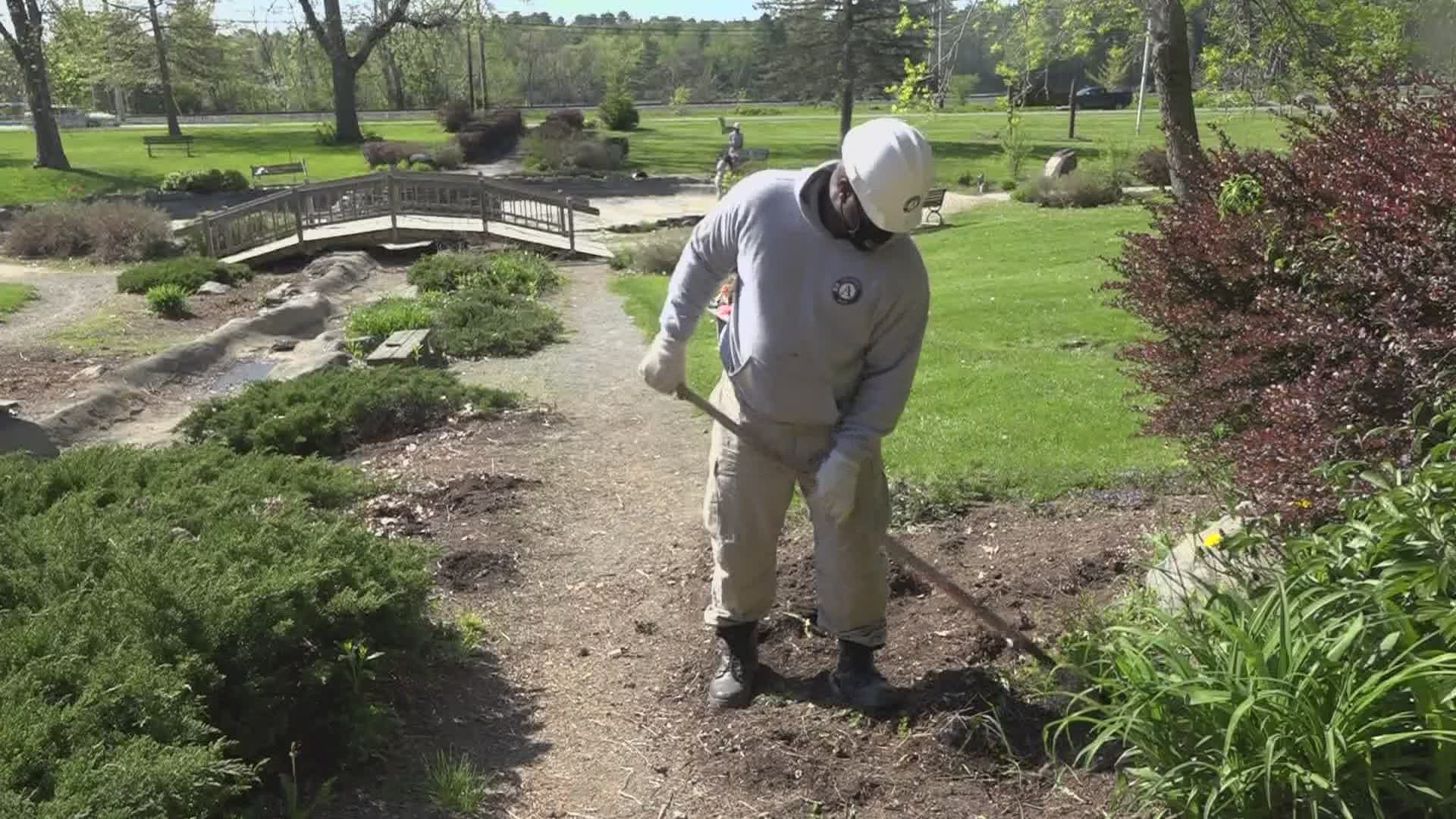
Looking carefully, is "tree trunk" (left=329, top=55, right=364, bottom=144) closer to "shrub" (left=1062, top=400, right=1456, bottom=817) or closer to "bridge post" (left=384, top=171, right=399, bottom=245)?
"bridge post" (left=384, top=171, right=399, bottom=245)

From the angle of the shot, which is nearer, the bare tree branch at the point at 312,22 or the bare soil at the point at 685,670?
the bare soil at the point at 685,670

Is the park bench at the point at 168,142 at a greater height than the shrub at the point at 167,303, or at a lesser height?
greater

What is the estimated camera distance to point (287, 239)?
20078 mm

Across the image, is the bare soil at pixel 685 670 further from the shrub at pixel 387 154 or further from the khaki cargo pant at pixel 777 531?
the shrub at pixel 387 154

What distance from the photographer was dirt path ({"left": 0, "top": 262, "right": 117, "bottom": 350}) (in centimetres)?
1412

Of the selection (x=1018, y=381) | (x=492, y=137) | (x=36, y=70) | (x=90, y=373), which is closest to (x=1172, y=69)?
(x=1018, y=381)

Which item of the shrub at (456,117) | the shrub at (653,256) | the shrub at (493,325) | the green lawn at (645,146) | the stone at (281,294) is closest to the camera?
the shrub at (493,325)

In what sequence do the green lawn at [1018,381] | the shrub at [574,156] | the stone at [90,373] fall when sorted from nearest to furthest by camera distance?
the green lawn at [1018,381] < the stone at [90,373] < the shrub at [574,156]

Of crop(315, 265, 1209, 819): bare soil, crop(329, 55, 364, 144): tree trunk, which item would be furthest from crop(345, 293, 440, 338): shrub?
crop(329, 55, 364, 144): tree trunk

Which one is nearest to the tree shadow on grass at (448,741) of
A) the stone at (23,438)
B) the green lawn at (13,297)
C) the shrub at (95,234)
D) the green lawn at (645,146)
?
the stone at (23,438)

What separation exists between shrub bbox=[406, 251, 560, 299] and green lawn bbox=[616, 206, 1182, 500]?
3.83 feet

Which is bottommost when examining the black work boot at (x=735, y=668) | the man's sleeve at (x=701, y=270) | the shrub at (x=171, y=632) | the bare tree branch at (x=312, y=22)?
the black work boot at (x=735, y=668)

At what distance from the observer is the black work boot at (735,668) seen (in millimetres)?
4137

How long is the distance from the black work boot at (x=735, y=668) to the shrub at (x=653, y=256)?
47.6 feet
